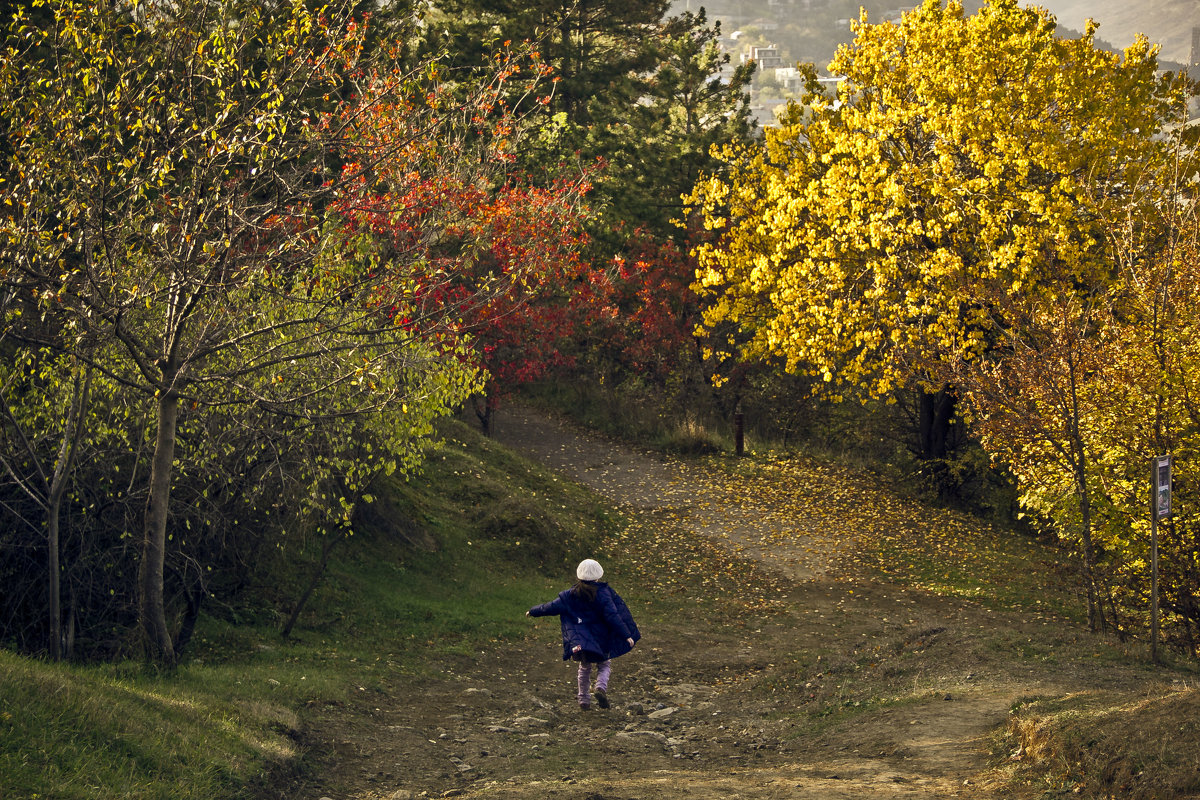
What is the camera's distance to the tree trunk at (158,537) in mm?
8758

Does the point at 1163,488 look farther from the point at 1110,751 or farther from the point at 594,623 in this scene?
the point at 594,623

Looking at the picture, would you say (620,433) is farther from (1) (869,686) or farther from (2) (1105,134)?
(1) (869,686)

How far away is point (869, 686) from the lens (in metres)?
10.5

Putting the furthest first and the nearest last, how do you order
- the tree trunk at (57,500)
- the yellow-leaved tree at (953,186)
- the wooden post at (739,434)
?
1. the wooden post at (739,434)
2. the yellow-leaved tree at (953,186)
3. the tree trunk at (57,500)

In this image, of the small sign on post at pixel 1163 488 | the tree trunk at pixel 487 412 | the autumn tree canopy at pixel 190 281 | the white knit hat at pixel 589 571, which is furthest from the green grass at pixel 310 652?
the small sign on post at pixel 1163 488

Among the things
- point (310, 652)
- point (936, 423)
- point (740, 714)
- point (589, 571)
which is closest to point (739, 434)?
point (936, 423)

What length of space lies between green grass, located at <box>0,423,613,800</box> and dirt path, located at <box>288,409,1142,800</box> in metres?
0.58

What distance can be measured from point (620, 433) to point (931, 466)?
26.7ft

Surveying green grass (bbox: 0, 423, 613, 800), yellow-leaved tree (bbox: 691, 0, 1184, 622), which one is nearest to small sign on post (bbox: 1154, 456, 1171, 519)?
yellow-leaved tree (bbox: 691, 0, 1184, 622)

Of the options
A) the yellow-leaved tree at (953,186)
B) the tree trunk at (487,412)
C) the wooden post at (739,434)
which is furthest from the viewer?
the wooden post at (739,434)

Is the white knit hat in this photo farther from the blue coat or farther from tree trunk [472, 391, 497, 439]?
tree trunk [472, 391, 497, 439]

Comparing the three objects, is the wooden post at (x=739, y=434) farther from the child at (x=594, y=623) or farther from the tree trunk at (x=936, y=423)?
the child at (x=594, y=623)

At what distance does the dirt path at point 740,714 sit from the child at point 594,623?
698 millimetres

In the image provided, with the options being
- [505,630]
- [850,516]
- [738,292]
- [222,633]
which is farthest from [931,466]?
[222,633]
